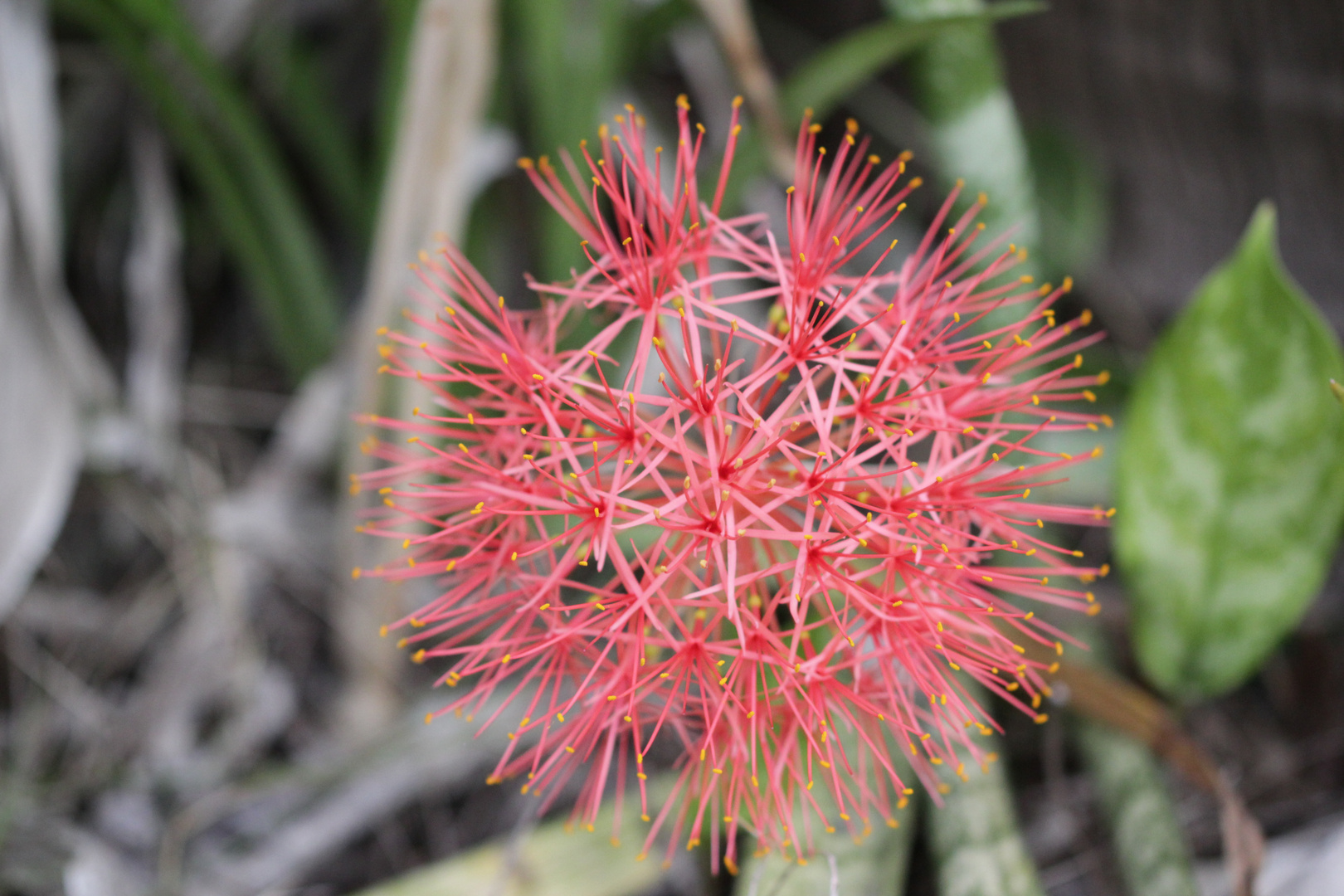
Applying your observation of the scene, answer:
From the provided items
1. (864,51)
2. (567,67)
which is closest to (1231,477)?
(864,51)

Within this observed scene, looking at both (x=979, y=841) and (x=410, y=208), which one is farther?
(x=410, y=208)

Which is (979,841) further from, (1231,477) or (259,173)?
(259,173)

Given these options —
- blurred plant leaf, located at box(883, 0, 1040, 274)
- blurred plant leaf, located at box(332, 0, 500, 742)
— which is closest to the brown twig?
blurred plant leaf, located at box(883, 0, 1040, 274)

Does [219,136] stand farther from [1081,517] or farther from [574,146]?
[1081,517]

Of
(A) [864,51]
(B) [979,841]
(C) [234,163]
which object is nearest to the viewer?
(B) [979,841]

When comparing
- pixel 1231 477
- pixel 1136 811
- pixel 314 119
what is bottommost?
pixel 1136 811

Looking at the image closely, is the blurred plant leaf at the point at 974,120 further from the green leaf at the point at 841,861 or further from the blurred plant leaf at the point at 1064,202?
the green leaf at the point at 841,861

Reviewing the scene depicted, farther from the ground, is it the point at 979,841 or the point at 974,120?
the point at 974,120
